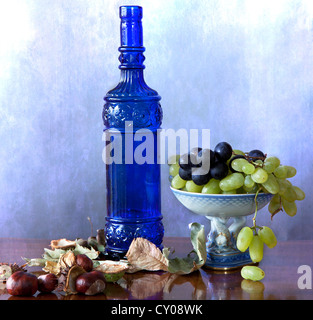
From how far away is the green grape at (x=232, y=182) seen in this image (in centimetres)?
103

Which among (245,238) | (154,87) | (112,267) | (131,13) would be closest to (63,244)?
(112,267)

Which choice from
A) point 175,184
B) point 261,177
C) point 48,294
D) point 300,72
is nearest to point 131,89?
point 175,184

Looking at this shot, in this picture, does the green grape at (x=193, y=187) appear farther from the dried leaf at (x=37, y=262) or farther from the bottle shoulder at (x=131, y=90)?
the dried leaf at (x=37, y=262)

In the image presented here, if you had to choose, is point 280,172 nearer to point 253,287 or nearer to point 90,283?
point 253,287

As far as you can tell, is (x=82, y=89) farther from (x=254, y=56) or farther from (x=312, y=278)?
(x=312, y=278)

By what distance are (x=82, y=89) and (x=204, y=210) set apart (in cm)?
78

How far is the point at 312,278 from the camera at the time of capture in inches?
39.9

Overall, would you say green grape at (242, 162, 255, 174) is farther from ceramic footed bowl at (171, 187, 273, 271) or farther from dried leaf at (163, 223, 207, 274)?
dried leaf at (163, 223, 207, 274)

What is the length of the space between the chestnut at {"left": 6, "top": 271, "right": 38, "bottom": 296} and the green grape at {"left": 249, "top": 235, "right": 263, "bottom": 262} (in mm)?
400

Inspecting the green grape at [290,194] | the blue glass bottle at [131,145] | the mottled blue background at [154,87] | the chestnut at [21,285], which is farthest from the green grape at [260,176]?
the mottled blue background at [154,87]

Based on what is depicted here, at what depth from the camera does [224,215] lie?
1.08m

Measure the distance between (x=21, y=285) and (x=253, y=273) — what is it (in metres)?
0.41

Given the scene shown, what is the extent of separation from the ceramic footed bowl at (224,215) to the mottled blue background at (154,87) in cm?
62

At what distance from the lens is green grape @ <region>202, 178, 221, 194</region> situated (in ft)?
3.45
